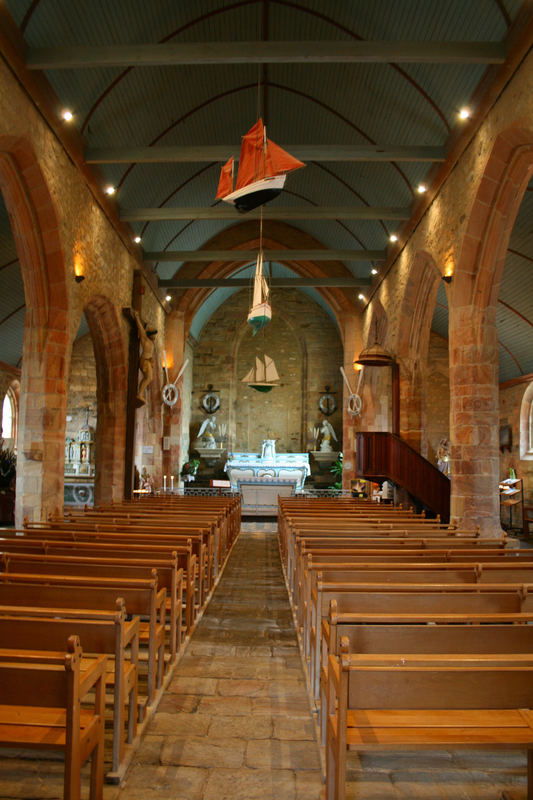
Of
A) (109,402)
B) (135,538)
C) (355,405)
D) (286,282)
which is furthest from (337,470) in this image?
(135,538)

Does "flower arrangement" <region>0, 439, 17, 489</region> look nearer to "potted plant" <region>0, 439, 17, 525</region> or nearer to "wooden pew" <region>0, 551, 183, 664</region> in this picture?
"potted plant" <region>0, 439, 17, 525</region>

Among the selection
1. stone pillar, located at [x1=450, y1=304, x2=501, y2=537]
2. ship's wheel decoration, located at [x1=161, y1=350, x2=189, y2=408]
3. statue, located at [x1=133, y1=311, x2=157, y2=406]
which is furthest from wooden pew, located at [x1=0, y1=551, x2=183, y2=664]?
ship's wheel decoration, located at [x1=161, y1=350, x2=189, y2=408]

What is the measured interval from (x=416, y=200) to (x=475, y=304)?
341cm

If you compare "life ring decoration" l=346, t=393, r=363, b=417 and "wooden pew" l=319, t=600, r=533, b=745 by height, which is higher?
"life ring decoration" l=346, t=393, r=363, b=417

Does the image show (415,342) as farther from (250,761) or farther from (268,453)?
(250,761)

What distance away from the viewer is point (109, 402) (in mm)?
12586

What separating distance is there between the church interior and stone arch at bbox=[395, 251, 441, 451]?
0.06 metres

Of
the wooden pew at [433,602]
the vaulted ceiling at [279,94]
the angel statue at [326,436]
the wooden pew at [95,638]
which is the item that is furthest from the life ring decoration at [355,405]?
the wooden pew at [95,638]

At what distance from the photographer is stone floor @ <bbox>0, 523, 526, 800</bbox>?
2420 mm

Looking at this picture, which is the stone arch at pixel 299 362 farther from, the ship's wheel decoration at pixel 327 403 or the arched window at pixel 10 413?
the arched window at pixel 10 413

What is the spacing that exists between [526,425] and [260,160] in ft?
33.7

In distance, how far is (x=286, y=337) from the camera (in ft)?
75.4

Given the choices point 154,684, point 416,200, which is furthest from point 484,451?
point 154,684

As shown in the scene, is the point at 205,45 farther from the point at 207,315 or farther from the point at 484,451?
the point at 207,315
